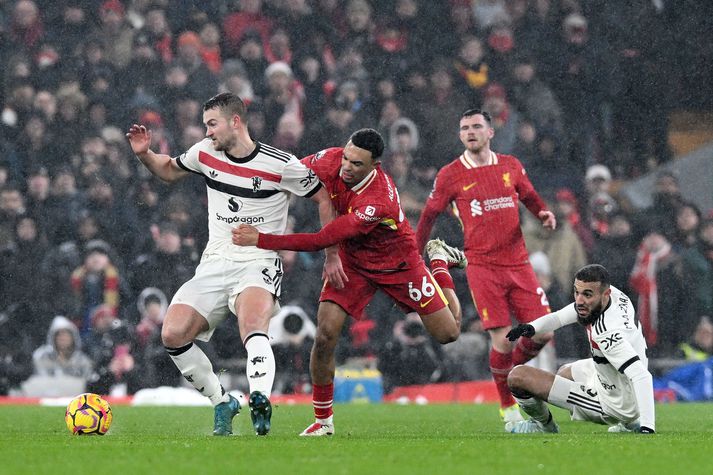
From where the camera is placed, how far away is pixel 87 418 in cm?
773

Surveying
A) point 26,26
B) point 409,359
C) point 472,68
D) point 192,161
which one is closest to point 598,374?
point 192,161

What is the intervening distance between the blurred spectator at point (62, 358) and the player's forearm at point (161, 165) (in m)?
6.15

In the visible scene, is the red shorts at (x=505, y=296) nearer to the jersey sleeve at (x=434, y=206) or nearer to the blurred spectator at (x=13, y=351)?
the jersey sleeve at (x=434, y=206)

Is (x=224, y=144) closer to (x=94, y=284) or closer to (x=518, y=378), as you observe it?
(x=518, y=378)

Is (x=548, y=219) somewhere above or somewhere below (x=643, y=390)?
above

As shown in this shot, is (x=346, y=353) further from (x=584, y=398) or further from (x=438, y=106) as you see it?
(x=584, y=398)

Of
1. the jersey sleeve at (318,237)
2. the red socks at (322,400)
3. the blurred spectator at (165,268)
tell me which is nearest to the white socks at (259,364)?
the jersey sleeve at (318,237)

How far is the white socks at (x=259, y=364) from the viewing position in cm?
719

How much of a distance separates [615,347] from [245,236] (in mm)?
2470

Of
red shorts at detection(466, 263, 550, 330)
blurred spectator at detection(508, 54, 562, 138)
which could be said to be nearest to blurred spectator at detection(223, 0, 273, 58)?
blurred spectator at detection(508, 54, 562, 138)

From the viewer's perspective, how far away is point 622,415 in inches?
325

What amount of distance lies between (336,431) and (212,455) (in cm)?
262

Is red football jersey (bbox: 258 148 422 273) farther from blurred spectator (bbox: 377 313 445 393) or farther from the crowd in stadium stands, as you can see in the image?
the crowd in stadium stands

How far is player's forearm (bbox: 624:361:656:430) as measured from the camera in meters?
7.61
